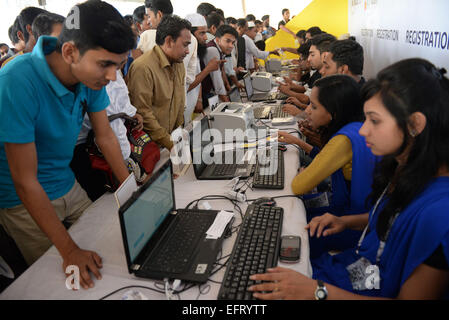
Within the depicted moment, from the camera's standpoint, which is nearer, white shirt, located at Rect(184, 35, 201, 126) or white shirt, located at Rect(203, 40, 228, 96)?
white shirt, located at Rect(184, 35, 201, 126)

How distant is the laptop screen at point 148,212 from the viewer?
0.96 meters

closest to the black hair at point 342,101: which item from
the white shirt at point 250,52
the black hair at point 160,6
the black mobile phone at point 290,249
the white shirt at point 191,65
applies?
the black mobile phone at point 290,249

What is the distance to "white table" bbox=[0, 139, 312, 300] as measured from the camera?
1013 millimetres

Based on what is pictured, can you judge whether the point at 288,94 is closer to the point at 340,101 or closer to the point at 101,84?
the point at 340,101

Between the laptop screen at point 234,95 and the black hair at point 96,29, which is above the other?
the black hair at point 96,29

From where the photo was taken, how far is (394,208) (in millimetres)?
1044

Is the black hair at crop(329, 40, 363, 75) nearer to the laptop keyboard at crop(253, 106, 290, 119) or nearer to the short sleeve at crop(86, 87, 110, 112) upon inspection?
the laptop keyboard at crop(253, 106, 290, 119)

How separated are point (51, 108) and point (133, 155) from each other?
0.63m

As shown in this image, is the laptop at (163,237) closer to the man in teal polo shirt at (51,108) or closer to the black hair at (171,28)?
the man in teal polo shirt at (51,108)

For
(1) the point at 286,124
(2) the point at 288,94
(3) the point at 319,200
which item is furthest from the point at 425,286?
(2) the point at 288,94

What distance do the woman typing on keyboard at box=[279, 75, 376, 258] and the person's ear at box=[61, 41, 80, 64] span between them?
1041 mm

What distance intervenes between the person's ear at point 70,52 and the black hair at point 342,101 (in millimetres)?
1212

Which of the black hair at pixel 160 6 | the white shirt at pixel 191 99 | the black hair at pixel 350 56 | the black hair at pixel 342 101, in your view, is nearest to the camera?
the black hair at pixel 342 101

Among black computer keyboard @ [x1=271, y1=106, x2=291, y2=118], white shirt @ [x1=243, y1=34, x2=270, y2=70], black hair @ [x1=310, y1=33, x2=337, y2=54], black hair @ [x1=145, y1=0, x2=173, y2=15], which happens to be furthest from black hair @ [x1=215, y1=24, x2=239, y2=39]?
white shirt @ [x1=243, y1=34, x2=270, y2=70]
